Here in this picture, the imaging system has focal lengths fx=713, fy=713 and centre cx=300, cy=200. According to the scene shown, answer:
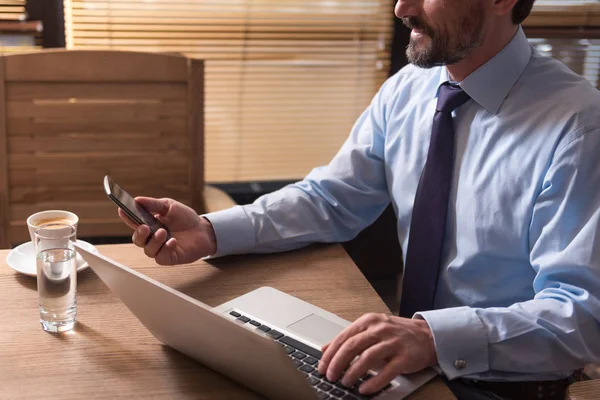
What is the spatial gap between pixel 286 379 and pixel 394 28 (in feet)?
6.46

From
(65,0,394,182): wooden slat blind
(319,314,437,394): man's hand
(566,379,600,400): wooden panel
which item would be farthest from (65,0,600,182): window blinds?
(566,379,600,400): wooden panel

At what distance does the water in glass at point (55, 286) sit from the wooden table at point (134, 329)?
0.02m

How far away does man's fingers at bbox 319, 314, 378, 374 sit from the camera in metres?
0.97

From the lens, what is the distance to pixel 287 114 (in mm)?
2605

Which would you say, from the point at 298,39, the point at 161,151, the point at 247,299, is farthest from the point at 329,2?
the point at 247,299

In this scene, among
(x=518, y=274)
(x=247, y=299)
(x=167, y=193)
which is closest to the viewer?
(x=247, y=299)

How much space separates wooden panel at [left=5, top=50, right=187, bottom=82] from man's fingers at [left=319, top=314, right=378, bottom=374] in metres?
1.28

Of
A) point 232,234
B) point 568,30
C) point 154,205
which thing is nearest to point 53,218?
point 154,205

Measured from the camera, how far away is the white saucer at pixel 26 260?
4.14 ft

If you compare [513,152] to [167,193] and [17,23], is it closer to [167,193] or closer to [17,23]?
[167,193]

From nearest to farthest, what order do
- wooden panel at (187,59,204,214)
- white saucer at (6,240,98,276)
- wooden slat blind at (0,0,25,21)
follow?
1. white saucer at (6,240,98,276)
2. wooden panel at (187,59,204,214)
3. wooden slat blind at (0,0,25,21)

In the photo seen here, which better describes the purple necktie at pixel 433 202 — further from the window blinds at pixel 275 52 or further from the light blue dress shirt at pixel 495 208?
the window blinds at pixel 275 52

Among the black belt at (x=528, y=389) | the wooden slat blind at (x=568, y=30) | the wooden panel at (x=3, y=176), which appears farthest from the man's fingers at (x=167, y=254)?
the wooden slat blind at (x=568, y=30)

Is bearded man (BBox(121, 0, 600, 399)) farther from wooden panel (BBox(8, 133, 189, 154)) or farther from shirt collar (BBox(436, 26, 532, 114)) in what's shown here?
wooden panel (BBox(8, 133, 189, 154))
